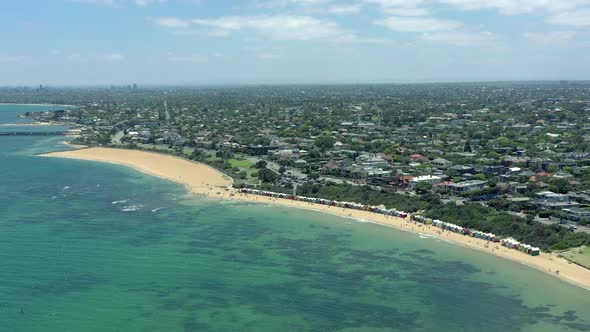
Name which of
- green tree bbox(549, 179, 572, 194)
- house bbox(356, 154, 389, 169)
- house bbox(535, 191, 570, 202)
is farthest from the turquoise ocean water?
house bbox(356, 154, 389, 169)

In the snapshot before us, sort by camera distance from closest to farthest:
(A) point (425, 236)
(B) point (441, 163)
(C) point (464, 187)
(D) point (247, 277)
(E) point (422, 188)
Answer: (D) point (247, 277) → (A) point (425, 236) → (C) point (464, 187) → (E) point (422, 188) → (B) point (441, 163)

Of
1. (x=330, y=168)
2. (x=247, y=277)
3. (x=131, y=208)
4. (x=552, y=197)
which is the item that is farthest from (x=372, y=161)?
(x=247, y=277)

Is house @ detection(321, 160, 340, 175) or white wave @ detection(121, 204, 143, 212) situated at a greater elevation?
house @ detection(321, 160, 340, 175)

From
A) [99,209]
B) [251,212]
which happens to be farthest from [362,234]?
[99,209]

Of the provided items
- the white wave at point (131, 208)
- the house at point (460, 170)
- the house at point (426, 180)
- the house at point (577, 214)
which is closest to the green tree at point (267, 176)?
the white wave at point (131, 208)

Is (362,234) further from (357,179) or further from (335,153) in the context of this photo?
(335,153)

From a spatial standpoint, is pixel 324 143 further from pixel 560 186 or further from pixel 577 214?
pixel 577 214

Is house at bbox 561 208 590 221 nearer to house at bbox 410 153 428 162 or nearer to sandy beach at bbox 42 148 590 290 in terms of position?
sandy beach at bbox 42 148 590 290
